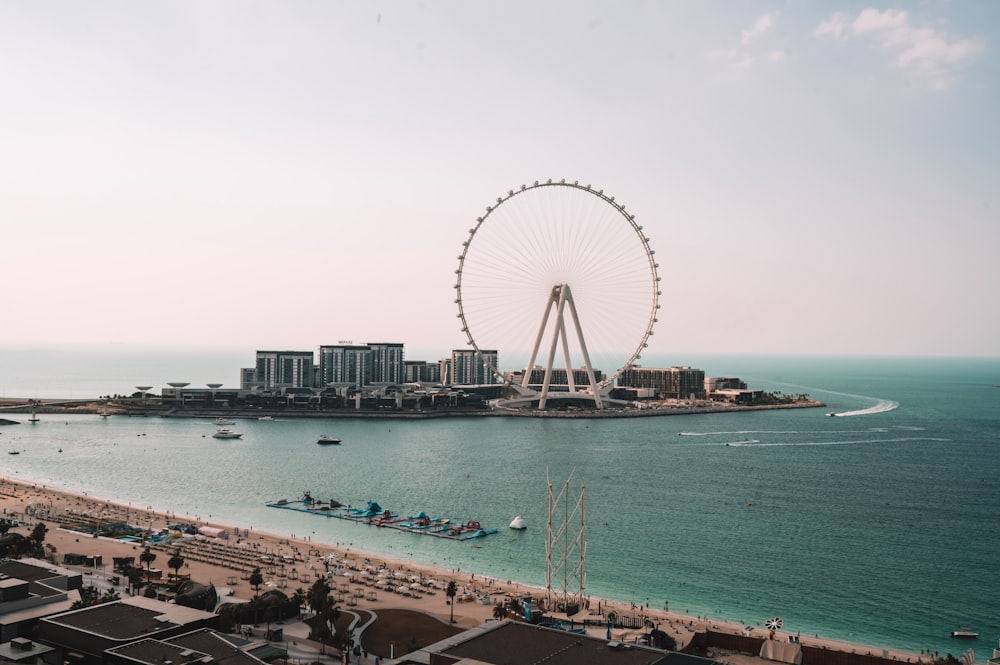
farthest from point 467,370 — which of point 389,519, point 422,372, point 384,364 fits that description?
point 389,519

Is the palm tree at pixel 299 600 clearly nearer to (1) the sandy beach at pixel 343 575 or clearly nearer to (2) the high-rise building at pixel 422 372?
(1) the sandy beach at pixel 343 575

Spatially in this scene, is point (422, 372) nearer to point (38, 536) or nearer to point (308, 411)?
point (308, 411)

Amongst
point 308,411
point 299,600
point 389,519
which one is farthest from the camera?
point 308,411

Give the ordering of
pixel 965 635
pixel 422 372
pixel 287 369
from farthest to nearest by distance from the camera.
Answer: pixel 422 372 < pixel 287 369 < pixel 965 635

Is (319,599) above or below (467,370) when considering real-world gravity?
below

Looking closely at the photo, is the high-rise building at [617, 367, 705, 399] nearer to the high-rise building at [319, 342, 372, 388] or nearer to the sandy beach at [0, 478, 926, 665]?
the high-rise building at [319, 342, 372, 388]

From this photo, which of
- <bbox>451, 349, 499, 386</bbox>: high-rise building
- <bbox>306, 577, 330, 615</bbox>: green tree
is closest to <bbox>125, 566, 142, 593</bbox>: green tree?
<bbox>306, 577, 330, 615</bbox>: green tree

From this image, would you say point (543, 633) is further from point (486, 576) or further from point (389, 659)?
point (486, 576)
